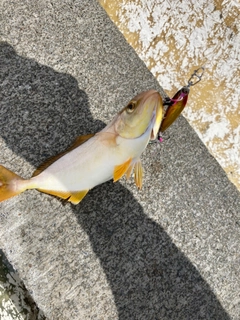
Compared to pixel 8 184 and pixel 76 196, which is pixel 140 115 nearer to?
pixel 76 196

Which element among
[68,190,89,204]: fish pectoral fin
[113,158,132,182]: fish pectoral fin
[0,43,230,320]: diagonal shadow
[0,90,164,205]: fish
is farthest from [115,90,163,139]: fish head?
[0,43,230,320]: diagonal shadow

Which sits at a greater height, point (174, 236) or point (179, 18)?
point (179, 18)

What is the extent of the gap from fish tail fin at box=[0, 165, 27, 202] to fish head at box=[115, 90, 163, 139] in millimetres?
543

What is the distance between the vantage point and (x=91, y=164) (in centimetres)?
185

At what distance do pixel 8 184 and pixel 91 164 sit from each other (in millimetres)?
406

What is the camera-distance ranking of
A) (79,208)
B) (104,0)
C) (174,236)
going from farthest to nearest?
(104,0), (174,236), (79,208)

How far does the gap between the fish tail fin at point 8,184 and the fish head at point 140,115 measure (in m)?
0.54

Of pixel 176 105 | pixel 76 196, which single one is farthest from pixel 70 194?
pixel 176 105

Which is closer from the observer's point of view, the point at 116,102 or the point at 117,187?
the point at 117,187

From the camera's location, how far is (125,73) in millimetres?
2602

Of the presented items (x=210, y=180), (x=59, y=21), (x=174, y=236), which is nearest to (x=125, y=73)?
(x=59, y=21)

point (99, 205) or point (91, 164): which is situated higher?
Result: point (91, 164)

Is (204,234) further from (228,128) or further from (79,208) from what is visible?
(228,128)

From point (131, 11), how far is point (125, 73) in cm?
135
